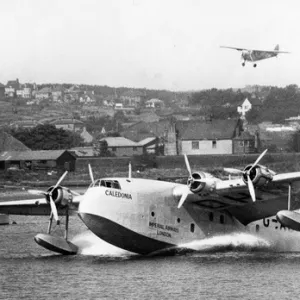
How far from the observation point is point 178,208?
159ft

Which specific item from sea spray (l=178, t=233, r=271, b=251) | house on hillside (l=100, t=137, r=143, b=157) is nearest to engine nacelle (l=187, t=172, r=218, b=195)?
sea spray (l=178, t=233, r=271, b=251)

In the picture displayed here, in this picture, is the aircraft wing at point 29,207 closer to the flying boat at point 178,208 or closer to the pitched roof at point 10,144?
the flying boat at point 178,208

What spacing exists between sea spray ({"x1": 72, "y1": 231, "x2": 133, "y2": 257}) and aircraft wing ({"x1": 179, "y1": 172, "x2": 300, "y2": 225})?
446 centimetres

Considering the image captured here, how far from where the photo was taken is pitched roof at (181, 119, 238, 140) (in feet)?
474

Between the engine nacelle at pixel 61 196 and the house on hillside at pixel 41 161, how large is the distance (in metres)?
78.8

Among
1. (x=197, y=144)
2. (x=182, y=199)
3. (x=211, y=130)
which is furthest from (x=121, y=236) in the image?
(x=211, y=130)

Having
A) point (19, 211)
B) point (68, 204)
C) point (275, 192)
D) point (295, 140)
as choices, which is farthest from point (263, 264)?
point (295, 140)

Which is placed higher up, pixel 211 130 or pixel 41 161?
pixel 211 130

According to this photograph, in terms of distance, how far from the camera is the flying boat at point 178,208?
4594 cm

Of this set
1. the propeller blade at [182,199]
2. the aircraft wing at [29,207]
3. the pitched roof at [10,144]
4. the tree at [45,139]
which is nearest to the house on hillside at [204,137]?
the tree at [45,139]

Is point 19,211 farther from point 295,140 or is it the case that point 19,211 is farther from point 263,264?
point 295,140

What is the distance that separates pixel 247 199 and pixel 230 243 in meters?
3.26

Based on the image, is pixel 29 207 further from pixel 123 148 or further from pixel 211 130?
pixel 123 148

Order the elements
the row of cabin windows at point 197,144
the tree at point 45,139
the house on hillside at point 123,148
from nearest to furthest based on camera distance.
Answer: the row of cabin windows at point 197,144 → the tree at point 45,139 → the house on hillside at point 123,148
